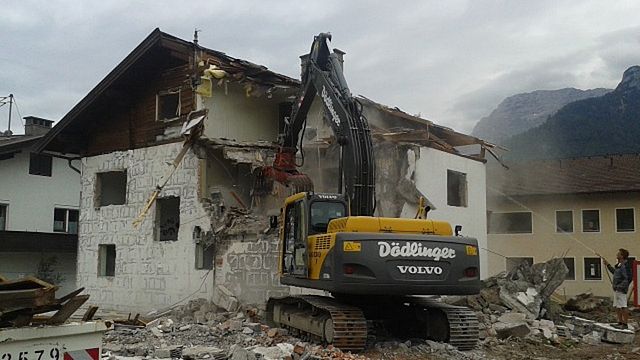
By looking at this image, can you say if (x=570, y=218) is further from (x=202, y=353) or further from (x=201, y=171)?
(x=202, y=353)

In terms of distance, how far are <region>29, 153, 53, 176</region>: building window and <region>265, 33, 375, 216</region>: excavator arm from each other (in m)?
16.8

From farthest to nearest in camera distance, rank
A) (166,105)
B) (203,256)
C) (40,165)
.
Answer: (40,165) < (166,105) < (203,256)

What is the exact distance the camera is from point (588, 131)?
5191 cm

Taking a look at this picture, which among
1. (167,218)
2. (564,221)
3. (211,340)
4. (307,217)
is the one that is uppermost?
(564,221)

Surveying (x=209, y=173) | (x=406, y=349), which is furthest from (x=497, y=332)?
(x=209, y=173)

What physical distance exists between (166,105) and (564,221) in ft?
61.1

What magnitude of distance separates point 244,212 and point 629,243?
61.0 ft

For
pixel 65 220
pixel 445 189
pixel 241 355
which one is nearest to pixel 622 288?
pixel 445 189

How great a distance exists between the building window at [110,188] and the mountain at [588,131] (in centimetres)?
2631

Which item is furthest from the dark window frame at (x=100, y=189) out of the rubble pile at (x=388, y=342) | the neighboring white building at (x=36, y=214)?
the rubble pile at (x=388, y=342)

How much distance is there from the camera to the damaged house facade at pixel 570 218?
2881cm

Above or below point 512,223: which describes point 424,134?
above

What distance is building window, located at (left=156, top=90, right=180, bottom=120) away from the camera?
2023 centimetres

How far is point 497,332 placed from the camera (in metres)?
13.1
